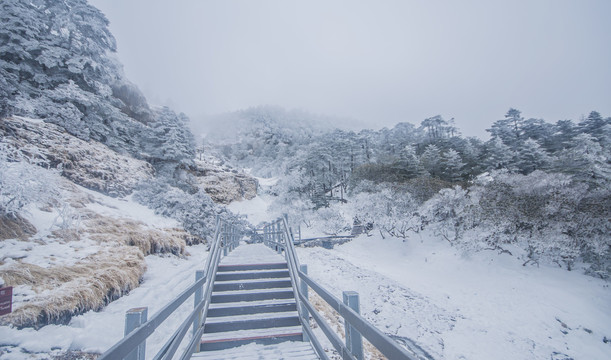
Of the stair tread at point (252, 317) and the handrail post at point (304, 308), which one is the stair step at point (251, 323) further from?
the handrail post at point (304, 308)

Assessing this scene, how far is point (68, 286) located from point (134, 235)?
4241mm

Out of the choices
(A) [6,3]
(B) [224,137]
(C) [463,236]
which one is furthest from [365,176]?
(B) [224,137]

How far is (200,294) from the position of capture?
413 centimetres

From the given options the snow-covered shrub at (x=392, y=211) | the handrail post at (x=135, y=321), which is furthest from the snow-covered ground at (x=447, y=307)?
the snow-covered shrub at (x=392, y=211)

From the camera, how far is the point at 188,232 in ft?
44.9

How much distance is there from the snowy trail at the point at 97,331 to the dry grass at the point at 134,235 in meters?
2.08

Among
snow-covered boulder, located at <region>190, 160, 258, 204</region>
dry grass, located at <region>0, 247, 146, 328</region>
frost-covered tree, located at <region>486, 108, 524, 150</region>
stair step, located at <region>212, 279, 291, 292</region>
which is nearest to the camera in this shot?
dry grass, located at <region>0, 247, 146, 328</region>

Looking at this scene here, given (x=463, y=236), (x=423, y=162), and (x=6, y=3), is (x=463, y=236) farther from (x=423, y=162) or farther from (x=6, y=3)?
(x=6, y=3)

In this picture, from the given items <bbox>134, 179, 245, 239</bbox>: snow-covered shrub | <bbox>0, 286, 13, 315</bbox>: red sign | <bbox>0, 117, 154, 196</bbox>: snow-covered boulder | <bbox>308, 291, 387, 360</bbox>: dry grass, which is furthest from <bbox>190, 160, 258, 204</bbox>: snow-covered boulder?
<bbox>0, 286, 13, 315</bbox>: red sign

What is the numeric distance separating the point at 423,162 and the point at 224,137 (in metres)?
79.0

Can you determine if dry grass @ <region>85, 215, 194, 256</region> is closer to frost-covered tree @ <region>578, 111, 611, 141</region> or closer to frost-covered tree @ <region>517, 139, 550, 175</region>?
frost-covered tree @ <region>517, 139, 550, 175</region>

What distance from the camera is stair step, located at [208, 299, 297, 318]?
464 cm

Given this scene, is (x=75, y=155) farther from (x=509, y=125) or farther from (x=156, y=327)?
(x=509, y=125)

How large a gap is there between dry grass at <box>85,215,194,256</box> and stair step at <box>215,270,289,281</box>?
204 inches
